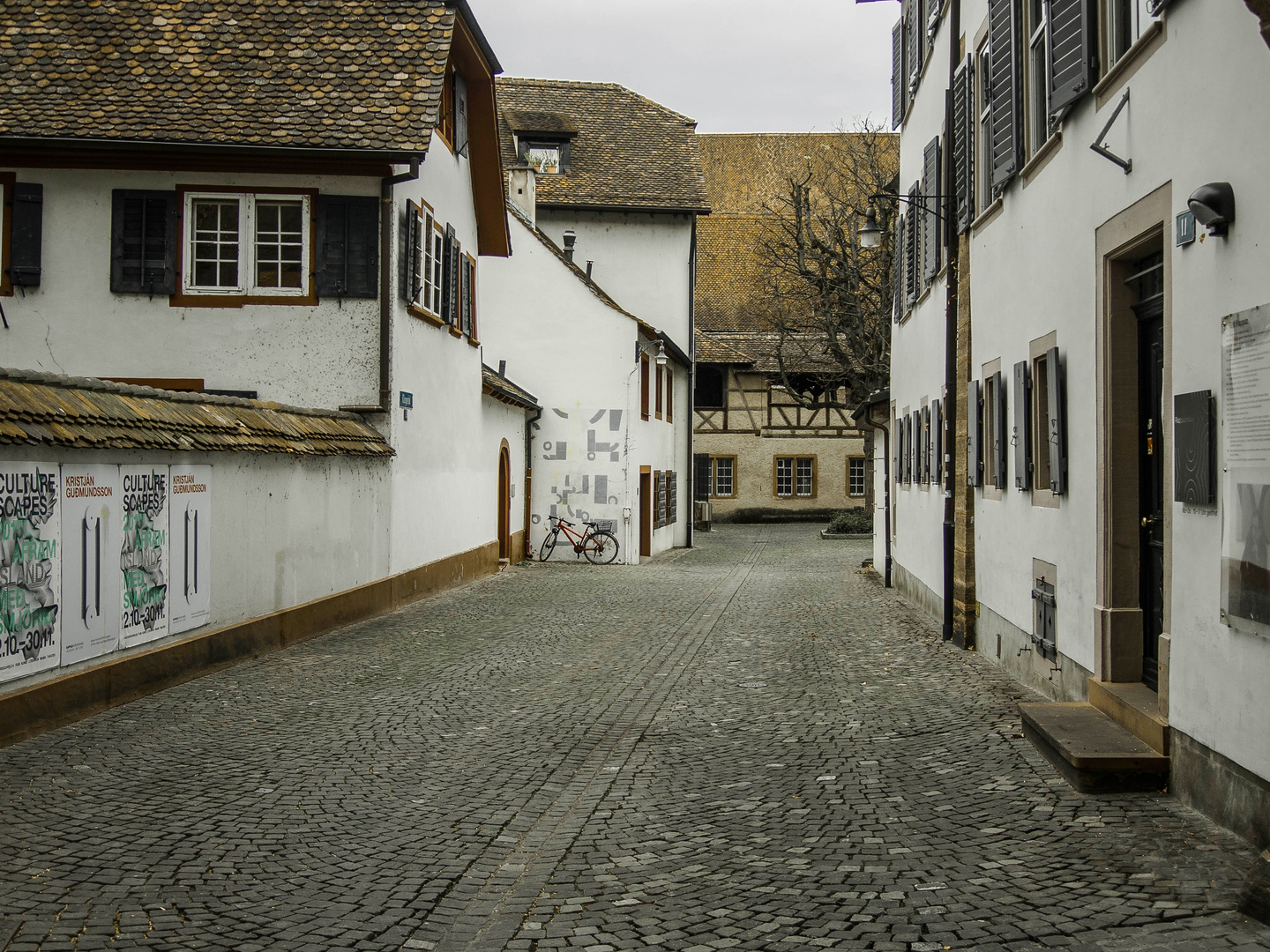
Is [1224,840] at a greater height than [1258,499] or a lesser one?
lesser

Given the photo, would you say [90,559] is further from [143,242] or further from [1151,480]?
[143,242]

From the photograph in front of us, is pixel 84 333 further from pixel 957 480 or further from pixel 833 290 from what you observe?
pixel 833 290

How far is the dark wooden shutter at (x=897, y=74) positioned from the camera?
19156mm

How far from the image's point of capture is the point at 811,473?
4522 centimetres

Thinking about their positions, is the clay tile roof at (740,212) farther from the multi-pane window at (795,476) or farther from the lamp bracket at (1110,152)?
the lamp bracket at (1110,152)

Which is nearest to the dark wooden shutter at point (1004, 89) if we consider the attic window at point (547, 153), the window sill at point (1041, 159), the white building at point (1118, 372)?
the white building at point (1118, 372)

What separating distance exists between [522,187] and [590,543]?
30.7ft

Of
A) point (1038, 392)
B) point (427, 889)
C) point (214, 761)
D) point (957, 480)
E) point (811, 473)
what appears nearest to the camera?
point (427, 889)

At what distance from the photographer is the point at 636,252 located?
→ 113 feet

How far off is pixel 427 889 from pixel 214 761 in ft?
8.88

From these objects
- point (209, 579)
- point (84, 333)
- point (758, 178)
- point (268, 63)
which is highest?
point (758, 178)

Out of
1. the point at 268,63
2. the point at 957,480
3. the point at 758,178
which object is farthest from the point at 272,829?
the point at 758,178

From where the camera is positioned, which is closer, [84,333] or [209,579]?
[209,579]

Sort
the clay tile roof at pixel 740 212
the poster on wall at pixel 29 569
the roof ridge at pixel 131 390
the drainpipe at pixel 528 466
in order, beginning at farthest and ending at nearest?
the clay tile roof at pixel 740 212
the drainpipe at pixel 528 466
the roof ridge at pixel 131 390
the poster on wall at pixel 29 569
